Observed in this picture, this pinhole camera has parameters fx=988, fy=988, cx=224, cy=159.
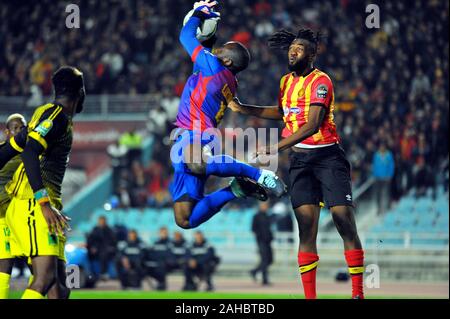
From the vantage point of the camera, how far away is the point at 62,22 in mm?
30375

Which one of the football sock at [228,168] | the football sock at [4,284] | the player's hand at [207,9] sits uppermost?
the player's hand at [207,9]

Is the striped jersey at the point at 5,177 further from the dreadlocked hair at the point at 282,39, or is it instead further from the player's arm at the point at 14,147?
the dreadlocked hair at the point at 282,39

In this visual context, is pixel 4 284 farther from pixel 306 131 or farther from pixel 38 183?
pixel 306 131

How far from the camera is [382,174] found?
74.5 ft

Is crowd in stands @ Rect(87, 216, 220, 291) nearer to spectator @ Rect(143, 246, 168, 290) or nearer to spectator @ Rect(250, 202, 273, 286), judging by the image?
spectator @ Rect(143, 246, 168, 290)

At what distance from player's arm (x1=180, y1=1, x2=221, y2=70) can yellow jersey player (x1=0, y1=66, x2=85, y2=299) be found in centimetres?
154

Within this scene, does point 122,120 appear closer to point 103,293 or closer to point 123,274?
point 123,274

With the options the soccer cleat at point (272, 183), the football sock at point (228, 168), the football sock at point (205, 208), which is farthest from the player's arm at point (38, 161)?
the soccer cleat at point (272, 183)

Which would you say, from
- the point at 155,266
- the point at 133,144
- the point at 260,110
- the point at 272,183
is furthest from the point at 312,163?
the point at 133,144

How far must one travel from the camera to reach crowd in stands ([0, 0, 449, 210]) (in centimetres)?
2362

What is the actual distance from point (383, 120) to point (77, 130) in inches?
352

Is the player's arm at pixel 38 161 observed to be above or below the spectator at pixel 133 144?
above

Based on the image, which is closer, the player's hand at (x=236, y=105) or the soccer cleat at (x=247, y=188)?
the soccer cleat at (x=247, y=188)

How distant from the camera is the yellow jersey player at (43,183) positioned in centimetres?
838
